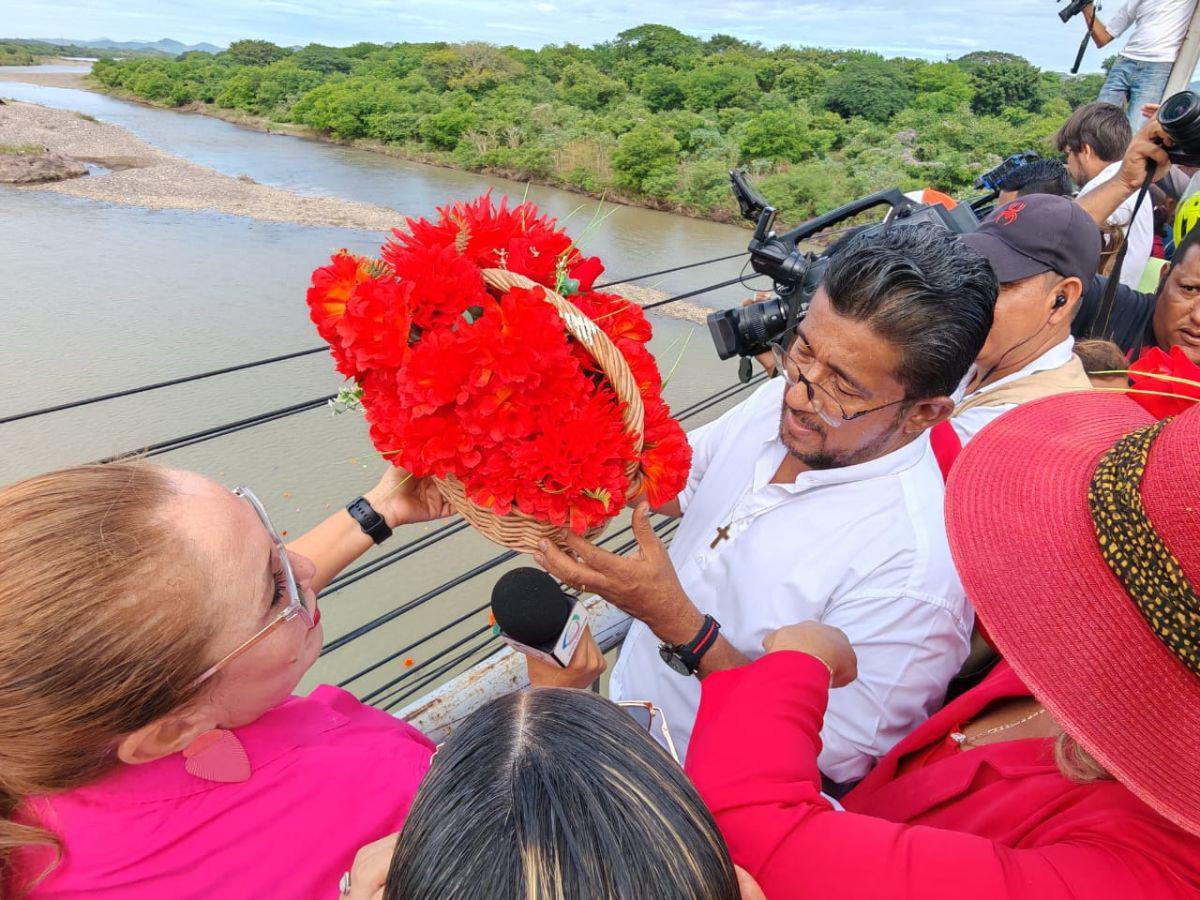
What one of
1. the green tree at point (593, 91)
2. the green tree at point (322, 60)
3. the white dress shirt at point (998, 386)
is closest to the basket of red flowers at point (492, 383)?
the white dress shirt at point (998, 386)

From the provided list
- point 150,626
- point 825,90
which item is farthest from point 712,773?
point 825,90

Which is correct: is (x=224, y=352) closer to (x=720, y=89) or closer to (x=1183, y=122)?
(x=1183, y=122)

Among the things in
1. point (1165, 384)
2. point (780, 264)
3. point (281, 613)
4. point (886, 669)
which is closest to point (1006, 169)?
point (780, 264)

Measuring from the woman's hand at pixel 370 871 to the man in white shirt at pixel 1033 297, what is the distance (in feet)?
5.44

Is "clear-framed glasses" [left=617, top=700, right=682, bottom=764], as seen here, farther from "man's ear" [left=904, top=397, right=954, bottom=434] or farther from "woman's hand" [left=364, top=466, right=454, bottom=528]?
"man's ear" [left=904, top=397, right=954, bottom=434]

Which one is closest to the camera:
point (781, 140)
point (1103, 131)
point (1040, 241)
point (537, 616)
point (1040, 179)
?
point (537, 616)

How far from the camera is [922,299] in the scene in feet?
4.26

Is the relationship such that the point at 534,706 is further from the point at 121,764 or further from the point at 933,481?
the point at 933,481

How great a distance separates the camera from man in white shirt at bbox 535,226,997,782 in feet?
4.06

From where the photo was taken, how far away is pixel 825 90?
2527cm

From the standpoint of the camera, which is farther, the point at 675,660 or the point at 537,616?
the point at 675,660

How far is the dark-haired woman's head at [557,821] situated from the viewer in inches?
21.5

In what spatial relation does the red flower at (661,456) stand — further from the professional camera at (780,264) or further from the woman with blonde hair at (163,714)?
the professional camera at (780,264)

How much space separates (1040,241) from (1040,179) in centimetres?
198
